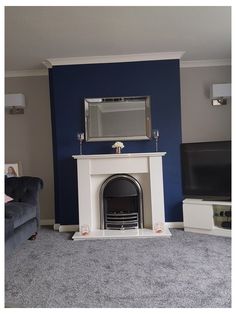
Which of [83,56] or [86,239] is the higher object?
[83,56]

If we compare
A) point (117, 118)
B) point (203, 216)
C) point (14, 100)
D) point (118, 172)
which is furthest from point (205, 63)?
point (14, 100)

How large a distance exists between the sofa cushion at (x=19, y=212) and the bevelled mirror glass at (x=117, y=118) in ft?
4.09

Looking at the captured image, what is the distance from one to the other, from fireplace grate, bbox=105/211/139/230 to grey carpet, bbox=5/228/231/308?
379mm

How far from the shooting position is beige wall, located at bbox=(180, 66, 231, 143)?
14.0 ft

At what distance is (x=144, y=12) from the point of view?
2.62 metres

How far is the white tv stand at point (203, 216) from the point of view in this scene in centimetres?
353

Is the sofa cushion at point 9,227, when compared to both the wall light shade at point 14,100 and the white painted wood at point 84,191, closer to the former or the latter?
the white painted wood at point 84,191

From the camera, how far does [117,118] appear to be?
3949mm

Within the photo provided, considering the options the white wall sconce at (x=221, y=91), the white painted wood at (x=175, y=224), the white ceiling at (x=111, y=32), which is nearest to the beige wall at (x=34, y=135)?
the white ceiling at (x=111, y=32)

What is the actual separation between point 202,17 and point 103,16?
1.00 meters

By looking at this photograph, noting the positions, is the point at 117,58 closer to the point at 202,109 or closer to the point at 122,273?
the point at 202,109

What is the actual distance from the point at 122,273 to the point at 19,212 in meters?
1.34
